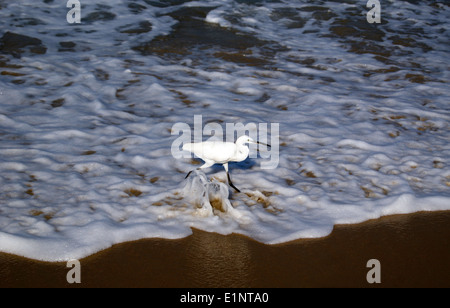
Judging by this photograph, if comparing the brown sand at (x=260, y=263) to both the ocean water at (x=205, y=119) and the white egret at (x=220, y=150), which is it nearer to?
the ocean water at (x=205, y=119)

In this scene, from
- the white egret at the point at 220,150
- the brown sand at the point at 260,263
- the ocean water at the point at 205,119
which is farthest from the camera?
the white egret at the point at 220,150

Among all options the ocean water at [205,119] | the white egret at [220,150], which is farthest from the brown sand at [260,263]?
the white egret at [220,150]

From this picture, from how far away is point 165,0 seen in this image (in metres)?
10.1

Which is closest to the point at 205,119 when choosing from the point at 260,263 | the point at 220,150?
the point at 220,150

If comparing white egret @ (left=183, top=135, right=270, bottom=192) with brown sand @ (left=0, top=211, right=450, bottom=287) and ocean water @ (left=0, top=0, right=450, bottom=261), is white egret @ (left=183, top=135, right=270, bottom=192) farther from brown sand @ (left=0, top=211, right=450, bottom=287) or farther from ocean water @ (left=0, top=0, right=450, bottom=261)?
brown sand @ (left=0, top=211, right=450, bottom=287)

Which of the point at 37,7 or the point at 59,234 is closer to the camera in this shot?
the point at 59,234

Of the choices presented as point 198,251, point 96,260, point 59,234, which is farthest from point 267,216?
point 59,234

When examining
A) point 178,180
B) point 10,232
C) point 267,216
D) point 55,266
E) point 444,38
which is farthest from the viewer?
point 444,38

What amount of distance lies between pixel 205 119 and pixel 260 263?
7.84 feet

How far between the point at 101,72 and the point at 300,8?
5.46 m

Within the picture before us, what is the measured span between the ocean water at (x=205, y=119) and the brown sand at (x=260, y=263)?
11 centimetres

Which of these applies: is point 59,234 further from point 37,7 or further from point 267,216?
point 37,7

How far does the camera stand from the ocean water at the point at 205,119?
317 centimetres

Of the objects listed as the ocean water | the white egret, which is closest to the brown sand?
the ocean water
